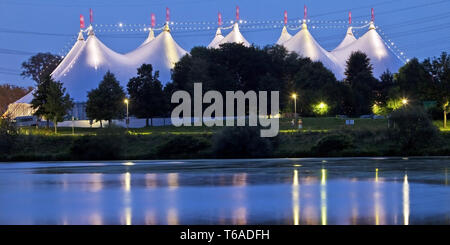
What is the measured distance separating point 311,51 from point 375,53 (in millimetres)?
11285

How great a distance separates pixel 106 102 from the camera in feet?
179

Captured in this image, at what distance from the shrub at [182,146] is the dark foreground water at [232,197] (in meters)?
12.8

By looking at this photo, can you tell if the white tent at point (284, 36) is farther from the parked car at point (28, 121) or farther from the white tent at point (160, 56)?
the parked car at point (28, 121)

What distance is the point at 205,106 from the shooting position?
61.7m

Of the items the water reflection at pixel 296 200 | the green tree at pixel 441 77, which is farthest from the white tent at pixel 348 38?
the water reflection at pixel 296 200

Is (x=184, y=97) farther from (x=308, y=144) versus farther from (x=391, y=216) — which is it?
(x=391, y=216)

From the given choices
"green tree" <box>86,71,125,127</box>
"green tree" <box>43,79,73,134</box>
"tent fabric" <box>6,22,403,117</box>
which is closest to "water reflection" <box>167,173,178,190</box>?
"green tree" <box>43,79,73,134</box>

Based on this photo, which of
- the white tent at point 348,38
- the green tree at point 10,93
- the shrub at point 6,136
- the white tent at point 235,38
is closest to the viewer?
the shrub at point 6,136

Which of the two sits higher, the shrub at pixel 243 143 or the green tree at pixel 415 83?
the green tree at pixel 415 83

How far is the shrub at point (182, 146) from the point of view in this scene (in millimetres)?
36875

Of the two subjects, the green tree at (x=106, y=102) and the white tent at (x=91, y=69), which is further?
the white tent at (x=91, y=69)

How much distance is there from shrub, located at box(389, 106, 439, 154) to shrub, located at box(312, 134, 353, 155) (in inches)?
114
